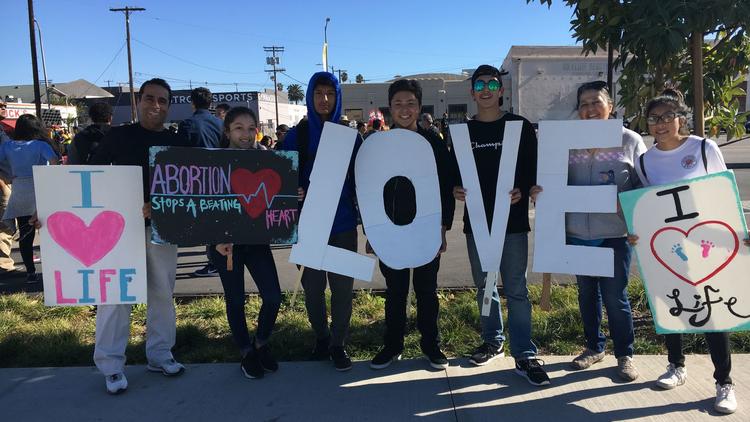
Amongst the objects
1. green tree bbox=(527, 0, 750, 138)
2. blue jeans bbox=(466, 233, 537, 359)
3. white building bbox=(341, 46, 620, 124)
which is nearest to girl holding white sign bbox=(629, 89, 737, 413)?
green tree bbox=(527, 0, 750, 138)

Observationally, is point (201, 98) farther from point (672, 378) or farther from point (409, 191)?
point (672, 378)

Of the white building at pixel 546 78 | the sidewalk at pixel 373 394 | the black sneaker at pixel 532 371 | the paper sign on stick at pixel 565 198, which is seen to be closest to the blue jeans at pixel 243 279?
the sidewalk at pixel 373 394

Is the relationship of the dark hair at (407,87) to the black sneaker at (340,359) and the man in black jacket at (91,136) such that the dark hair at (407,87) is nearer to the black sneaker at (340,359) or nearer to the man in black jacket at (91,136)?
the black sneaker at (340,359)

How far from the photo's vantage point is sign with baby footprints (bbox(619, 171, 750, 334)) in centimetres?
273

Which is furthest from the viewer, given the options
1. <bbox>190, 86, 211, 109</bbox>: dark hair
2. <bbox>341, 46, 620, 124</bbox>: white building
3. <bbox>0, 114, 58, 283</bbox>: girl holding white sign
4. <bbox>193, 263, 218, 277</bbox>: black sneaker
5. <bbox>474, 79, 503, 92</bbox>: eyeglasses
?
<bbox>341, 46, 620, 124</bbox>: white building

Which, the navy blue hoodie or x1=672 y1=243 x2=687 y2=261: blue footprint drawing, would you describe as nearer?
x1=672 y1=243 x2=687 y2=261: blue footprint drawing

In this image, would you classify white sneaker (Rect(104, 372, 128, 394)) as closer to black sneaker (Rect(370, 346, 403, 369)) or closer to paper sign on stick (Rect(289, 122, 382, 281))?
paper sign on stick (Rect(289, 122, 382, 281))

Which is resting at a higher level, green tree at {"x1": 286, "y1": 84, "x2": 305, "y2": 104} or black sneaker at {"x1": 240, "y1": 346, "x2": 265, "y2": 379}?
green tree at {"x1": 286, "y1": 84, "x2": 305, "y2": 104}

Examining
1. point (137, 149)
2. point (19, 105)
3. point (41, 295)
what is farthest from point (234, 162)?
point (19, 105)

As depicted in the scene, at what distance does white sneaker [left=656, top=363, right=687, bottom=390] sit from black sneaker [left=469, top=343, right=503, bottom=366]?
0.96m

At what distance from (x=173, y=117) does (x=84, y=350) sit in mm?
56203

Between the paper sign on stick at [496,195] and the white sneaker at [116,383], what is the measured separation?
2353 millimetres

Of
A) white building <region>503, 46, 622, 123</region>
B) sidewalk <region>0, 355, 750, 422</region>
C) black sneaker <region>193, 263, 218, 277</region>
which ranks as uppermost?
white building <region>503, 46, 622, 123</region>

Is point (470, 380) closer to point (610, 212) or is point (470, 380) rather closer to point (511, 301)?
point (511, 301)
